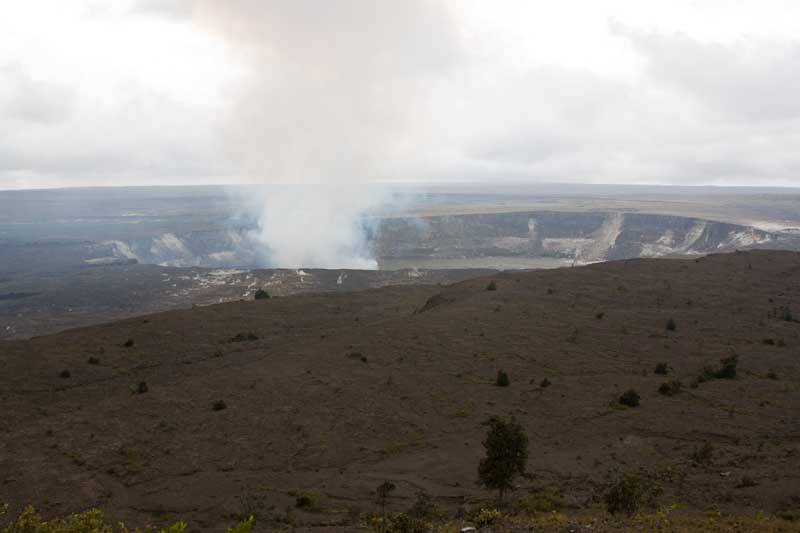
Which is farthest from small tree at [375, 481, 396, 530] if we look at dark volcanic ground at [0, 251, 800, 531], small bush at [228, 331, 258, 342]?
small bush at [228, 331, 258, 342]

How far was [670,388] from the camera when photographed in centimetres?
2883

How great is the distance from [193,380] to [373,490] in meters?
16.0

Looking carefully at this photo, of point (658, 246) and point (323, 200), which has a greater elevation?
point (323, 200)

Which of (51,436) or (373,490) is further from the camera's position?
(51,436)

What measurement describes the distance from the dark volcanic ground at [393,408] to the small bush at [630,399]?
0.40 m

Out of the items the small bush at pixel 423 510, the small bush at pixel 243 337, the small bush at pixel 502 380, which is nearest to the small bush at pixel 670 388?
the small bush at pixel 502 380

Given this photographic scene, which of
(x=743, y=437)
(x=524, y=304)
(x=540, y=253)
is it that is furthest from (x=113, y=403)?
(x=540, y=253)

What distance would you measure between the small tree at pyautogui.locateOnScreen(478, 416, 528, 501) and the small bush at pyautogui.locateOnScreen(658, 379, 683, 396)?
1370cm

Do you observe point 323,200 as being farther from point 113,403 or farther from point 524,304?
point 113,403

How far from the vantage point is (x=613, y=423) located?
25188 millimetres

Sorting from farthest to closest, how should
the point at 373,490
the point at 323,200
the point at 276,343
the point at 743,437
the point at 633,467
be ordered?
1. the point at 323,200
2. the point at 276,343
3. the point at 743,437
4. the point at 633,467
5. the point at 373,490

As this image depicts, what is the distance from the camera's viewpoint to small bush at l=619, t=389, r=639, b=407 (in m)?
27.1

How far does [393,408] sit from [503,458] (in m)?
10.2

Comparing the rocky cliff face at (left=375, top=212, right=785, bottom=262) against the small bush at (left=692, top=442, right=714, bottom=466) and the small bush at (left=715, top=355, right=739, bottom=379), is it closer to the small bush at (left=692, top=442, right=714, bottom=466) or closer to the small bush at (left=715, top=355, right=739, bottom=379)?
the small bush at (left=715, top=355, right=739, bottom=379)
